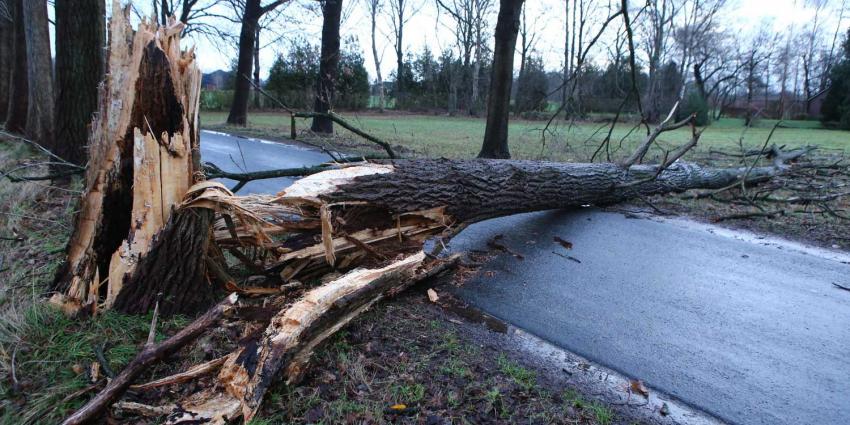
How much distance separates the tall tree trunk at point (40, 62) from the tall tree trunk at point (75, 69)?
252cm

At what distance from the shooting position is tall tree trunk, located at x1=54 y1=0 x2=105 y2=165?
246 inches

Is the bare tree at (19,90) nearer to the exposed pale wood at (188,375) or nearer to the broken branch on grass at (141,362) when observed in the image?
the broken branch on grass at (141,362)

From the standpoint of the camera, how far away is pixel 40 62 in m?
8.55

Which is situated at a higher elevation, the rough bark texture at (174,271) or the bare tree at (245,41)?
the bare tree at (245,41)

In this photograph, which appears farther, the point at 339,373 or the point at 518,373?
the point at 518,373

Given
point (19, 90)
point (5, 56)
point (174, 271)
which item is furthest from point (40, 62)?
point (174, 271)

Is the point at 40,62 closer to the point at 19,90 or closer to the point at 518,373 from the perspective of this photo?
the point at 19,90

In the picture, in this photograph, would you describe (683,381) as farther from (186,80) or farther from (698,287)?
(186,80)

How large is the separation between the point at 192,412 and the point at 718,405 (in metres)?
2.68

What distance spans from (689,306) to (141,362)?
3.82 metres

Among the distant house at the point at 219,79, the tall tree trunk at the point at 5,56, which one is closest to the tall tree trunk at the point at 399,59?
the distant house at the point at 219,79

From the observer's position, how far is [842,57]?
31625 mm

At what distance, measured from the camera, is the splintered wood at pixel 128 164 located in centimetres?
312

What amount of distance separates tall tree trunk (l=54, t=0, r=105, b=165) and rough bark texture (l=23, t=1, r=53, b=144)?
2524 millimetres
